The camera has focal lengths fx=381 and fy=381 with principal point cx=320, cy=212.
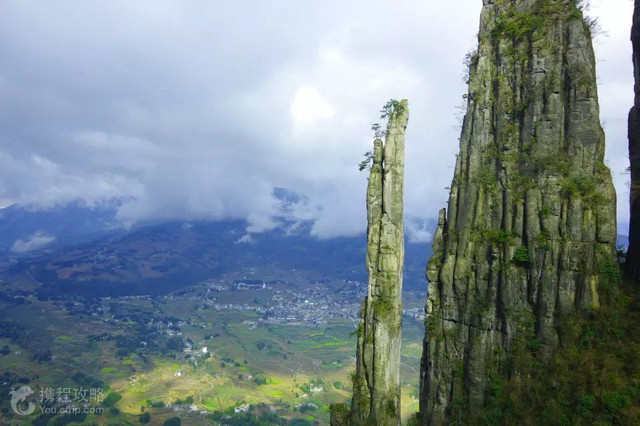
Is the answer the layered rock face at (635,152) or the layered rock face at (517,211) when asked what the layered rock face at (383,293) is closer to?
the layered rock face at (517,211)

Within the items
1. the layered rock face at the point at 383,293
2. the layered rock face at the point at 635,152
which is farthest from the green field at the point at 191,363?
the layered rock face at the point at 635,152

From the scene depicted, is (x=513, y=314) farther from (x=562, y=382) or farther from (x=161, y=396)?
(x=161, y=396)

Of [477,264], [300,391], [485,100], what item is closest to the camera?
[477,264]

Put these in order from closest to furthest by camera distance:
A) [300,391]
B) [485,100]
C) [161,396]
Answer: [485,100] < [161,396] < [300,391]

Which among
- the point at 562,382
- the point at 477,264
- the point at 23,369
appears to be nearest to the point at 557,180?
the point at 477,264

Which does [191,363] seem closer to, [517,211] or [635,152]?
[517,211]

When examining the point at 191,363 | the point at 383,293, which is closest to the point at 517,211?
the point at 383,293

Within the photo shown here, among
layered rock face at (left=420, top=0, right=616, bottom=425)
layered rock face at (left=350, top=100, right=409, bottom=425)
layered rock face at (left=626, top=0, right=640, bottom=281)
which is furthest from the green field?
layered rock face at (left=626, top=0, right=640, bottom=281)
